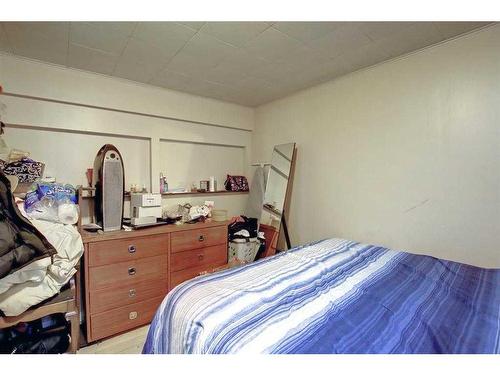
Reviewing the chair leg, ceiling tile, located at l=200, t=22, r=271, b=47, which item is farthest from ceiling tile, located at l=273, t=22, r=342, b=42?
the chair leg

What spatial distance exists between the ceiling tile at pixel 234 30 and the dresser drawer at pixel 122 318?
2200 millimetres

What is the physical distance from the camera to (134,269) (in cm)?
193

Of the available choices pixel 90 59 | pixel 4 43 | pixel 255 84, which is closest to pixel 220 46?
pixel 255 84

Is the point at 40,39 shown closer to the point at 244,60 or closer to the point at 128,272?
the point at 244,60

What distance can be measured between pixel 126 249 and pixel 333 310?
5.34ft

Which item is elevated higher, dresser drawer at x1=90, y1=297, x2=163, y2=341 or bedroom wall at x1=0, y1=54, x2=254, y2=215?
bedroom wall at x1=0, y1=54, x2=254, y2=215

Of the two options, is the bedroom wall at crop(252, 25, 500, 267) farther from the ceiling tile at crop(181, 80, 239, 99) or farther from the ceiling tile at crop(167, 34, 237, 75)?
the ceiling tile at crop(167, 34, 237, 75)

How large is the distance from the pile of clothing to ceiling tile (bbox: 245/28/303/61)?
1.82 metres

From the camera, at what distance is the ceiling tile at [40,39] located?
1496mm

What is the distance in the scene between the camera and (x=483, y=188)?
1567 mm

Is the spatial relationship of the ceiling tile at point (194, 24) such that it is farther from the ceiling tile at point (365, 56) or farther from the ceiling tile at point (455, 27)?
the ceiling tile at point (455, 27)

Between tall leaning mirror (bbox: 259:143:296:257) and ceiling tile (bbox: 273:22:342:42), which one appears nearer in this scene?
ceiling tile (bbox: 273:22:342:42)

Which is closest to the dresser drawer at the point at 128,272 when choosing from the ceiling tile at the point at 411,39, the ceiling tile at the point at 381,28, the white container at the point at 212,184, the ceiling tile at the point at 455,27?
the white container at the point at 212,184

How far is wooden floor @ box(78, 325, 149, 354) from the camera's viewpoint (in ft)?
5.57
